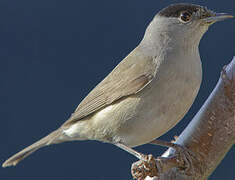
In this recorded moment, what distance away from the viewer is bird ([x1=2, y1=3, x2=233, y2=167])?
2.21 metres

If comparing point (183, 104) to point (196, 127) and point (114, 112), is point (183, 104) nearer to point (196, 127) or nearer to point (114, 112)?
point (196, 127)

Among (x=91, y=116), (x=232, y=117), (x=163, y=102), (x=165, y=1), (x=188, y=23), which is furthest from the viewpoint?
(x=165, y=1)

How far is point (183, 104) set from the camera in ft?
7.23

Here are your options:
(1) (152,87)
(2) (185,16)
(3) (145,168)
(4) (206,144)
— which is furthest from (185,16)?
(3) (145,168)

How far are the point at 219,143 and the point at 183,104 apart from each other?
0.31 meters

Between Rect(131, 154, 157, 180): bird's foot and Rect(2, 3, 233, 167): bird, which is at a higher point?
Rect(2, 3, 233, 167): bird

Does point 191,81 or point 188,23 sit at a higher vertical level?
point 188,23

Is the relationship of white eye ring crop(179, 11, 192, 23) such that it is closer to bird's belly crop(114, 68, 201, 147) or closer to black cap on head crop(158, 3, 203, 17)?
black cap on head crop(158, 3, 203, 17)

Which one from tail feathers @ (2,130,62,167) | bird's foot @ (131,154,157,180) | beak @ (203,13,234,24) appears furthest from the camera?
tail feathers @ (2,130,62,167)

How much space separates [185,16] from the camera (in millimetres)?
2420

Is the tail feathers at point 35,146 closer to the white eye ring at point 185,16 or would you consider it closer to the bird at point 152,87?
the bird at point 152,87

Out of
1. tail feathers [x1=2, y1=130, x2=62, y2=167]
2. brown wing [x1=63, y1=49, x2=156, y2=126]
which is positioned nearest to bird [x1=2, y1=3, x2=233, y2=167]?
brown wing [x1=63, y1=49, x2=156, y2=126]

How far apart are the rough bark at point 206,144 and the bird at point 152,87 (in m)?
0.20

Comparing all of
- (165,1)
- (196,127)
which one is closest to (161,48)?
(196,127)
